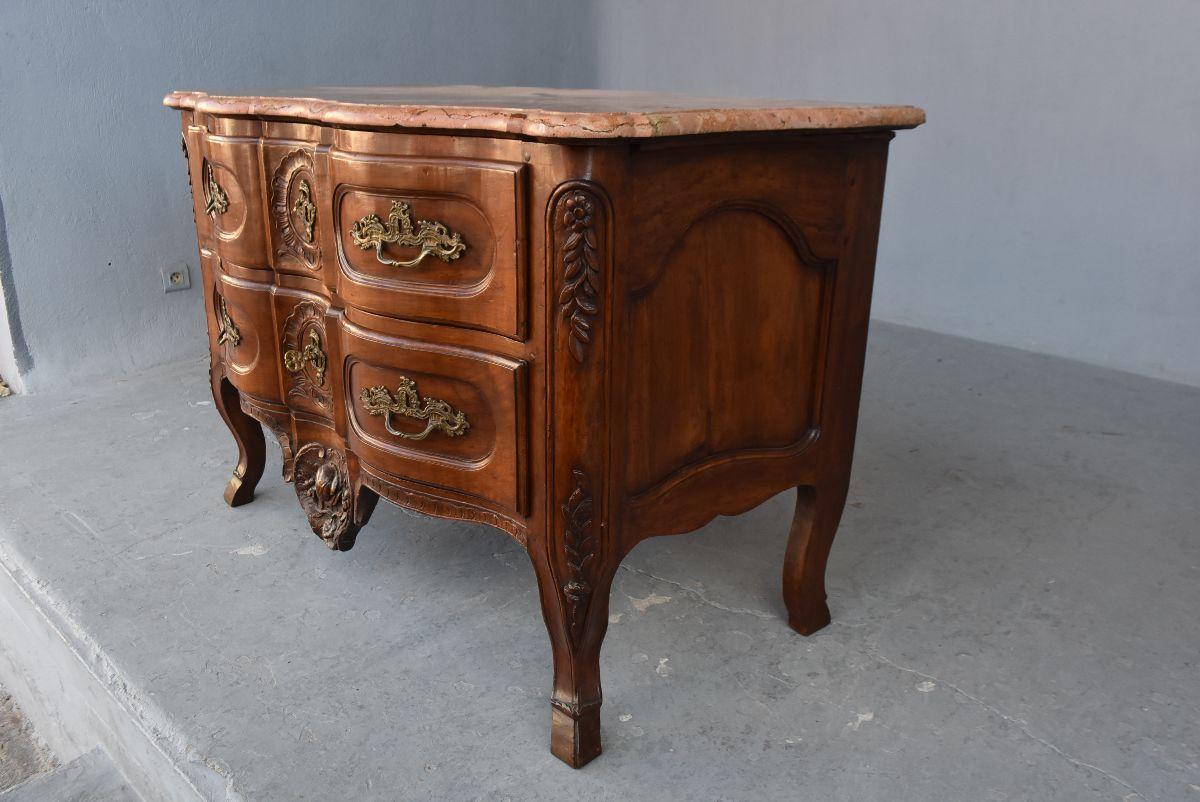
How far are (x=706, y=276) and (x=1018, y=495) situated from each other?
4.49ft

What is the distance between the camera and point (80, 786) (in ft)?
5.62

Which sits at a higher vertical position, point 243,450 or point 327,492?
point 327,492

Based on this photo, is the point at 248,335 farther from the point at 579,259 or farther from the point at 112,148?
the point at 112,148

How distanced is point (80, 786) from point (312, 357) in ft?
2.88

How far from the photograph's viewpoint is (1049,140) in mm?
3357

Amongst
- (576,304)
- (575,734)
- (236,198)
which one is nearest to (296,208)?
(236,198)

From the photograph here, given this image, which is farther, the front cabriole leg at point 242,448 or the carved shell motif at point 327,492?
the front cabriole leg at point 242,448

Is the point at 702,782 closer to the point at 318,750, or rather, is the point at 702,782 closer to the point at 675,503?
the point at 675,503

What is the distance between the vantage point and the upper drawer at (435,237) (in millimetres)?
1267

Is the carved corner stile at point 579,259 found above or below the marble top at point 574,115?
below

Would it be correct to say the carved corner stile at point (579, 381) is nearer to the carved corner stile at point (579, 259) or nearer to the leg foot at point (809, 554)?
the carved corner stile at point (579, 259)

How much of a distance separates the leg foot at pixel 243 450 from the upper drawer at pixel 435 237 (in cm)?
87

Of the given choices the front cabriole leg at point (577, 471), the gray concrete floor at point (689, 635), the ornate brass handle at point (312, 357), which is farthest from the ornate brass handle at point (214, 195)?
the front cabriole leg at point (577, 471)

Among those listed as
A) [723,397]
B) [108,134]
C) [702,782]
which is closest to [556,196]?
[723,397]
